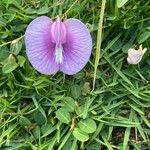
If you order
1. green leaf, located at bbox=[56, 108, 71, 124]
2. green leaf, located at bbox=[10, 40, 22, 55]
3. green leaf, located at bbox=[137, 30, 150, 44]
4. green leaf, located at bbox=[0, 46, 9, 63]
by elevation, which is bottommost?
green leaf, located at bbox=[56, 108, 71, 124]

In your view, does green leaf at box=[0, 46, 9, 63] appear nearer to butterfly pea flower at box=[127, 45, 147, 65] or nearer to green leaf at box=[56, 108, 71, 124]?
green leaf at box=[56, 108, 71, 124]

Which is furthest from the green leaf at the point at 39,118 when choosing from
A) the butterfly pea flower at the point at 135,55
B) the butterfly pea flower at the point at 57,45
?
the butterfly pea flower at the point at 135,55

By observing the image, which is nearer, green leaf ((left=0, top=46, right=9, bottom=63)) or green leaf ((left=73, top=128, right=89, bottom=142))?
green leaf ((left=73, top=128, right=89, bottom=142))

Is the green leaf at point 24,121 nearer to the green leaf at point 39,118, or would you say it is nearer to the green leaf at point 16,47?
the green leaf at point 39,118

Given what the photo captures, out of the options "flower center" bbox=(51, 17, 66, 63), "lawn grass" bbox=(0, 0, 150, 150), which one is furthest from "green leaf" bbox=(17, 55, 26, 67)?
"flower center" bbox=(51, 17, 66, 63)

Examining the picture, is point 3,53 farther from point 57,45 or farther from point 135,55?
point 135,55

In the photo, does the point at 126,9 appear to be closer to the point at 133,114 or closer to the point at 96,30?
the point at 96,30

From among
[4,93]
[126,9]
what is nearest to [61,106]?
[4,93]
